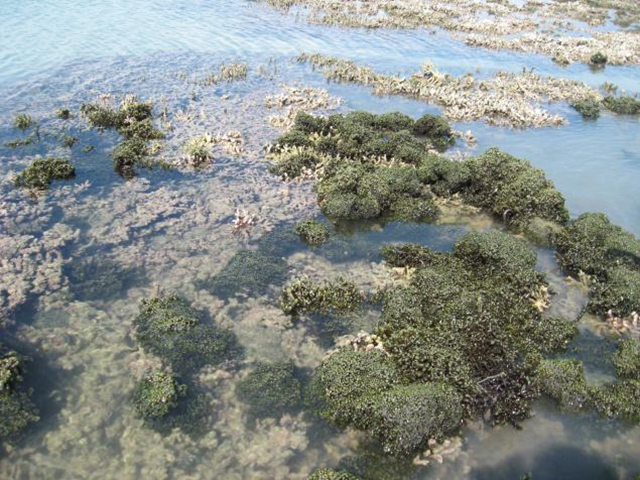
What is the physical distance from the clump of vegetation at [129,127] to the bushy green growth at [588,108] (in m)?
28.6

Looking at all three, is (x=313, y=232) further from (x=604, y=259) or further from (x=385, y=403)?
(x=604, y=259)

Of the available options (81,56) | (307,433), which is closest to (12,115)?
(81,56)

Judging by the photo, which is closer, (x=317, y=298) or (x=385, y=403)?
(x=385, y=403)

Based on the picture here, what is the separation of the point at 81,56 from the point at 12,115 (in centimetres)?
1128

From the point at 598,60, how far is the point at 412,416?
46.3m

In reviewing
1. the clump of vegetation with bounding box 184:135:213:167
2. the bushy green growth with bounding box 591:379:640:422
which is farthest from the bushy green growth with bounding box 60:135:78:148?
the bushy green growth with bounding box 591:379:640:422

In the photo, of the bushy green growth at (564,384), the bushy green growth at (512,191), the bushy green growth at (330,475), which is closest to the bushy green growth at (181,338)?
the bushy green growth at (330,475)

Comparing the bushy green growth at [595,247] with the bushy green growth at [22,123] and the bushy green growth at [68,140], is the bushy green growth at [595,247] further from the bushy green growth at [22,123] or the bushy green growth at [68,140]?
the bushy green growth at [22,123]

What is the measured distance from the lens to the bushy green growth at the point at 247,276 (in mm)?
19125

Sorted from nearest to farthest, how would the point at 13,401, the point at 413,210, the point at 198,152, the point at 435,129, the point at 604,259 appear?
the point at 13,401, the point at 604,259, the point at 413,210, the point at 198,152, the point at 435,129

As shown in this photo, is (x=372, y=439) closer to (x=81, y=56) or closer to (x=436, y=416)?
(x=436, y=416)

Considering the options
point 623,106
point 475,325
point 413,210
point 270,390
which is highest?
point 623,106

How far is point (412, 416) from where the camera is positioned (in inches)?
536

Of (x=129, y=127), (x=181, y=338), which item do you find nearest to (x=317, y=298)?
(x=181, y=338)
